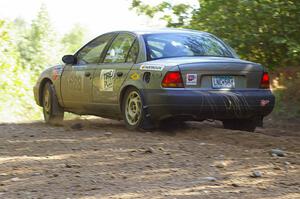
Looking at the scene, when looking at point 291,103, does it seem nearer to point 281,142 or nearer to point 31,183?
point 281,142

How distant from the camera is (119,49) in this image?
8469 millimetres

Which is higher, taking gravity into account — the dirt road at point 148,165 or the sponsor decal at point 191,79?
the sponsor decal at point 191,79

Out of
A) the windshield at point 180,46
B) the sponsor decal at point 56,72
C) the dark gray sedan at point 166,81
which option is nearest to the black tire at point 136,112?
the dark gray sedan at point 166,81

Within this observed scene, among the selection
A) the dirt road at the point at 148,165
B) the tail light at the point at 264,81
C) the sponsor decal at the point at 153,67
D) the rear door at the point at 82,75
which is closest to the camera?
the dirt road at the point at 148,165

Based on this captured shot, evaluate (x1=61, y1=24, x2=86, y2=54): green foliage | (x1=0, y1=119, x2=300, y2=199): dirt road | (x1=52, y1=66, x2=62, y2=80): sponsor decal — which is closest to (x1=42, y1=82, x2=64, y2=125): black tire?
(x1=52, y1=66, x2=62, y2=80): sponsor decal

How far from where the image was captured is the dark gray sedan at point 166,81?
725 cm

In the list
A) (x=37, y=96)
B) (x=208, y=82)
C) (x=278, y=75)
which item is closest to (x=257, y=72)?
(x=208, y=82)

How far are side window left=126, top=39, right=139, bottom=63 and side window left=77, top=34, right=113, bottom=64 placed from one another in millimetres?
782

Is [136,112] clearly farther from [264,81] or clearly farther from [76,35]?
[76,35]

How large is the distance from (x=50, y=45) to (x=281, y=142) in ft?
219

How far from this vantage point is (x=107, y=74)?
834cm

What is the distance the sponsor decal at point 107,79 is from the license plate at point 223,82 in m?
1.61

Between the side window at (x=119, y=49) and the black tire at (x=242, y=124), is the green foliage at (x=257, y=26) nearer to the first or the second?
the black tire at (x=242, y=124)

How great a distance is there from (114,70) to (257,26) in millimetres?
5569
